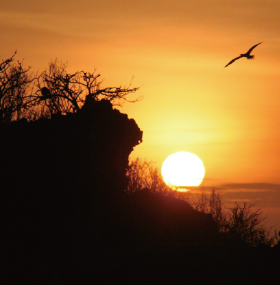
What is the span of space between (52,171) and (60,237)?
235cm

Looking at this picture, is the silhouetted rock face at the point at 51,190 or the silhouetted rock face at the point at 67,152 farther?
the silhouetted rock face at the point at 67,152

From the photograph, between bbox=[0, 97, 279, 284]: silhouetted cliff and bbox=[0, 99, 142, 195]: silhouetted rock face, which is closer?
bbox=[0, 97, 279, 284]: silhouetted cliff

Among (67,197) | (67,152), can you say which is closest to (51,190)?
(67,197)

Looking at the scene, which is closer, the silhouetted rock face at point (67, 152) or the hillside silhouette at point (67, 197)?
the hillside silhouette at point (67, 197)

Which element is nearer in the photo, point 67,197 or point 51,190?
point 51,190

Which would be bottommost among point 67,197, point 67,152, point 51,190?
point 67,197

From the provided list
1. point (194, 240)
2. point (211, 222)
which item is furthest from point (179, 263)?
point (211, 222)

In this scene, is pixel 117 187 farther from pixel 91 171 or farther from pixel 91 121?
pixel 91 121

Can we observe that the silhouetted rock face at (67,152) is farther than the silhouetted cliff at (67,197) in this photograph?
Yes

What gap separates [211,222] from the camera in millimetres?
20688

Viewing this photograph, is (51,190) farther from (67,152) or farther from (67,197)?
(67,152)

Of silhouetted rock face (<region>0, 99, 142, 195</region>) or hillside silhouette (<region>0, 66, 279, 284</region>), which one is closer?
hillside silhouette (<region>0, 66, 279, 284</region>)

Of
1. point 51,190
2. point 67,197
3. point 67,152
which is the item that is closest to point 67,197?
point 67,197

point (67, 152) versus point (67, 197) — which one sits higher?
point (67, 152)
